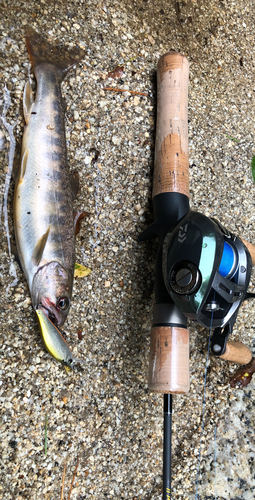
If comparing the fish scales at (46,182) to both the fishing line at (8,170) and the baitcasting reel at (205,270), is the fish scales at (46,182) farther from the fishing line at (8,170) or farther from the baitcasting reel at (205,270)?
the baitcasting reel at (205,270)

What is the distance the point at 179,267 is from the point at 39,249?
2.57ft

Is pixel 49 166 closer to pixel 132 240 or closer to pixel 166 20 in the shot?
pixel 132 240

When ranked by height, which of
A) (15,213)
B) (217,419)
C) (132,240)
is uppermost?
(15,213)

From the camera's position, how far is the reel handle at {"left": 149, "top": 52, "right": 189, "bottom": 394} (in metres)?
1.84

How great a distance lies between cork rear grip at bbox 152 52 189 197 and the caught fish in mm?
976

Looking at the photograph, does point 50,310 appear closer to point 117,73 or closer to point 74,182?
point 74,182

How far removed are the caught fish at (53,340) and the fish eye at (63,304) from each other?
9 cm

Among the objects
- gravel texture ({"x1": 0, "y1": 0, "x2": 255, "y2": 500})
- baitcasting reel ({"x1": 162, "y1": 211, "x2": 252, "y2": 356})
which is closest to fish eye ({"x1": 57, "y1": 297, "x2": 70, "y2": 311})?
gravel texture ({"x1": 0, "y1": 0, "x2": 255, "y2": 500})

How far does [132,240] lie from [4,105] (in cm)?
113

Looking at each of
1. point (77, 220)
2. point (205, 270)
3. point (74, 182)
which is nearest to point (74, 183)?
point (74, 182)

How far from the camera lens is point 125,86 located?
250cm

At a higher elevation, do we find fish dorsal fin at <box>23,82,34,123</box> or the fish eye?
fish dorsal fin at <box>23,82,34,123</box>

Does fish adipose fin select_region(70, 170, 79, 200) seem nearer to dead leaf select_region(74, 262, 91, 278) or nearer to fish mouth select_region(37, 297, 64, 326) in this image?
dead leaf select_region(74, 262, 91, 278)

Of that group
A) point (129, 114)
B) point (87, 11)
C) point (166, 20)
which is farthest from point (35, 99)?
point (166, 20)
